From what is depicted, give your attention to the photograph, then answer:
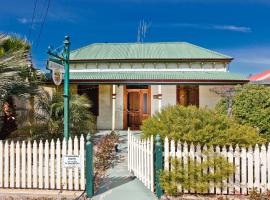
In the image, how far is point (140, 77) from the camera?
15.7 m

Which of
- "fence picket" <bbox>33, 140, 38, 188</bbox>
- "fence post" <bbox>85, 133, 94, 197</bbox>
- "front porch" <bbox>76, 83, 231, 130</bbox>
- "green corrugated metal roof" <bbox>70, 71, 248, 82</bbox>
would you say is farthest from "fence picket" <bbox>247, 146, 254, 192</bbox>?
"front porch" <bbox>76, 83, 231, 130</bbox>

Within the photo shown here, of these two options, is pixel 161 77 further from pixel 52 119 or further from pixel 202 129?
pixel 202 129

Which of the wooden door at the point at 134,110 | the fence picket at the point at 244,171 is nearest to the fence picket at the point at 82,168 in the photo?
the fence picket at the point at 244,171

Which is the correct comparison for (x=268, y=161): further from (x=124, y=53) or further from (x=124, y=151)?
(x=124, y=53)

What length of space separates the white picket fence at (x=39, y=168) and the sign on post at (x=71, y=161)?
0.07 meters

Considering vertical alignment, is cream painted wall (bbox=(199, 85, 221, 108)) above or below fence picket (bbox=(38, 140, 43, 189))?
above

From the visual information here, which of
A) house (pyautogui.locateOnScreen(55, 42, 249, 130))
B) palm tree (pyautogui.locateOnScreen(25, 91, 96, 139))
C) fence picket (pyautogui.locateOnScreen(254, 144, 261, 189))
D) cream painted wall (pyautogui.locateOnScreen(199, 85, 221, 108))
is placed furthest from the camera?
cream painted wall (pyautogui.locateOnScreen(199, 85, 221, 108))

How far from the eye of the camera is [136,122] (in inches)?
682

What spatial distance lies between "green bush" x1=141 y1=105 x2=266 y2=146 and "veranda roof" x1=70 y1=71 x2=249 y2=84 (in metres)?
8.38

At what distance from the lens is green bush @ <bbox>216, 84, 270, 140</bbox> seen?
29.7 ft

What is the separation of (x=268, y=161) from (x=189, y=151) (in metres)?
1.55

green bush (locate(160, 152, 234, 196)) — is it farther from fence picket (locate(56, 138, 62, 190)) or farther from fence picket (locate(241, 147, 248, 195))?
fence picket (locate(56, 138, 62, 190))

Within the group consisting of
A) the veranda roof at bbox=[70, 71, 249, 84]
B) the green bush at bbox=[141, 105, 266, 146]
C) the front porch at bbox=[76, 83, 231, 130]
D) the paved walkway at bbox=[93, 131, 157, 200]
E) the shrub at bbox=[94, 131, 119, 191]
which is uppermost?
the veranda roof at bbox=[70, 71, 249, 84]

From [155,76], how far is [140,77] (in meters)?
0.89
